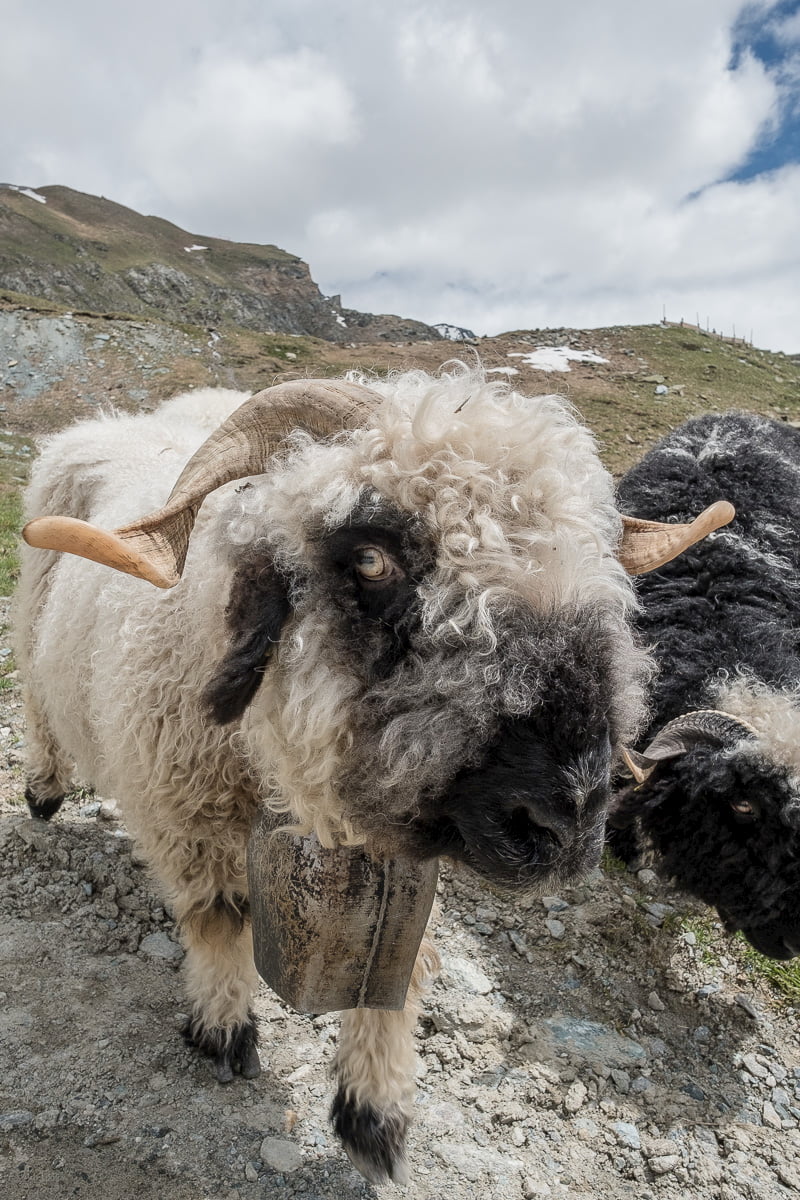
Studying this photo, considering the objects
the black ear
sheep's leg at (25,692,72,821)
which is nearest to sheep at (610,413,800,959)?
the black ear

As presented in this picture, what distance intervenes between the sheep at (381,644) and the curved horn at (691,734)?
2026 millimetres

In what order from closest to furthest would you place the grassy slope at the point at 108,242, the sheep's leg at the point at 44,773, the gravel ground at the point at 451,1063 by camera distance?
1. the gravel ground at the point at 451,1063
2. the sheep's leg at the point at 44,773
3. the grassy slope at the point at 108,242

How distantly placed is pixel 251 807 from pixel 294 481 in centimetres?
137

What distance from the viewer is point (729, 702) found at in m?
4.40

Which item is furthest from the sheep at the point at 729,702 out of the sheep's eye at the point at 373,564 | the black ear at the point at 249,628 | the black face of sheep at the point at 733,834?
the black ear at the point at 249,628

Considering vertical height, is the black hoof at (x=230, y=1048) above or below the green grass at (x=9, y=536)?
below

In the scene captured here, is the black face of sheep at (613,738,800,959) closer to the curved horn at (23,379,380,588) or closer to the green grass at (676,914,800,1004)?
the green grass at (676,914,800,1004)

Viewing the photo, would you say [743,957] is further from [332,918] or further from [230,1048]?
[332,918]

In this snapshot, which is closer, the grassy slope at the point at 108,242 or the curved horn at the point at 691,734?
the curved horn at the point at 691,734

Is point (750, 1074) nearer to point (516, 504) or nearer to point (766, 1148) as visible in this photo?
point (766, 1148)

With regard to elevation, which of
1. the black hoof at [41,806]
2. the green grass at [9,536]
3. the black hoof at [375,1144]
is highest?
the green grass at [9,536]

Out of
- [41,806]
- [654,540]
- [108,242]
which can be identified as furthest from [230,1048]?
[108,242]

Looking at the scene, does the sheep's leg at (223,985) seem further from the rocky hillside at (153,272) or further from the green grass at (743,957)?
the rocky hillside at (153,272)

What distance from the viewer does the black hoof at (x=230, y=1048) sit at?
10.7 feet
